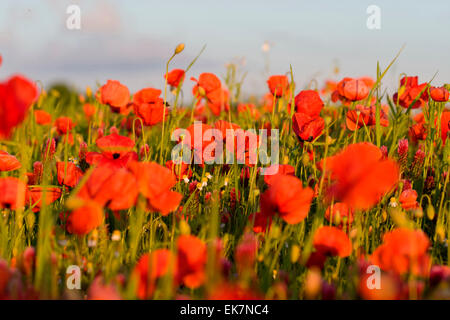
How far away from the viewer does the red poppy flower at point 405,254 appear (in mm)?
928

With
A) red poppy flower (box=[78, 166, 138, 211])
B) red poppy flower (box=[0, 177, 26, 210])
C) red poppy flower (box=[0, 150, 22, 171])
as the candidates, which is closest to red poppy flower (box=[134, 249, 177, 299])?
red poppy flower (box=[78, 166, 138, 211])

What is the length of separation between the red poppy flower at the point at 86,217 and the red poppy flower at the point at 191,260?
8.8 inches

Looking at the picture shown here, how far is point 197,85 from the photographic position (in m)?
2.19

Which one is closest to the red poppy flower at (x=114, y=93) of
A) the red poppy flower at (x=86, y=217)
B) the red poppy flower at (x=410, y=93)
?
the red poppy flower at (x=86, y=217)

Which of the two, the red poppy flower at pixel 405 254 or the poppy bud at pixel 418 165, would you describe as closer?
the red poppy flower at pixel 405 254

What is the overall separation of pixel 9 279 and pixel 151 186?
38cm

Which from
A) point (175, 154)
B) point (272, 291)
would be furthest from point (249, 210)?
point (272, 291)

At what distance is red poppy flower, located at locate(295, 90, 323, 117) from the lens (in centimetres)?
176

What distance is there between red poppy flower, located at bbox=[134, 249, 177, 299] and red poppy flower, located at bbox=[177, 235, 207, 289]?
3cm

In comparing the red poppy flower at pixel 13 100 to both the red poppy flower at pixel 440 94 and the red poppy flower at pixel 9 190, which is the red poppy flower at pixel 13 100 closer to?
the red poppy flower at pixel 9 190

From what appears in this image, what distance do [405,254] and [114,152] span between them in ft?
3.26

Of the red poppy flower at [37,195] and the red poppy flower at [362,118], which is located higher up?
the red poppy flower at [362,118]
